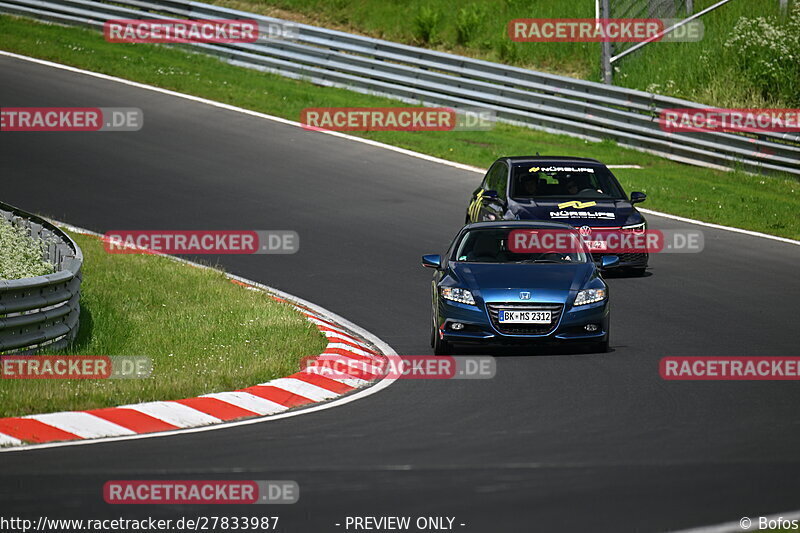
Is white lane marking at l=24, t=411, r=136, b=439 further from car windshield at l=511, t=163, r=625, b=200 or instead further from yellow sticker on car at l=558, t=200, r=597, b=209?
car windshield at l=511, t=163, r=625, b=200

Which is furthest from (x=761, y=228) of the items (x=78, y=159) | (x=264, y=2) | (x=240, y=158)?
(x=264, y=2)

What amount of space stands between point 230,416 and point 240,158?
15.1 metres

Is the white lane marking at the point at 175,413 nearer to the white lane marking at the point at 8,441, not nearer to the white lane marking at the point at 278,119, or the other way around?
the white lane marking at the point at 8,441

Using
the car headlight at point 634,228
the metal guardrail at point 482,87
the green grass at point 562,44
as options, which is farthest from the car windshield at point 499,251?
the green grass at point 562,44

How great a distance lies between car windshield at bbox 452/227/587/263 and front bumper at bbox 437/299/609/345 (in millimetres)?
1216

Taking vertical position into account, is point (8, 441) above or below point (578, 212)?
below

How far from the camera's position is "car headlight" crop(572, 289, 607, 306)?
13.0 m

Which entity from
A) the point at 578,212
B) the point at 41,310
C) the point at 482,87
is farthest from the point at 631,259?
the point at 482,87

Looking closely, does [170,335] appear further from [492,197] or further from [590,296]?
[492,197]

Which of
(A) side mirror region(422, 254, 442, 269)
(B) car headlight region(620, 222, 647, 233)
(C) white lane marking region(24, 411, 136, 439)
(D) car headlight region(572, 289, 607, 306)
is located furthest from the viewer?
(B) car headlight region(620, 222, 647, 233)

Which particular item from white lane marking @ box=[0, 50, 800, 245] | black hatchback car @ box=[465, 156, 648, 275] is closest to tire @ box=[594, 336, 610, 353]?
black hatchback car @ box=[465, 156, 648, 275]

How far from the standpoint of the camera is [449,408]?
10.6 meters

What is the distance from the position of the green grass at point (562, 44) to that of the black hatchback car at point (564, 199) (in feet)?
43.9

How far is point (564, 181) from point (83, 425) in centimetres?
1075
